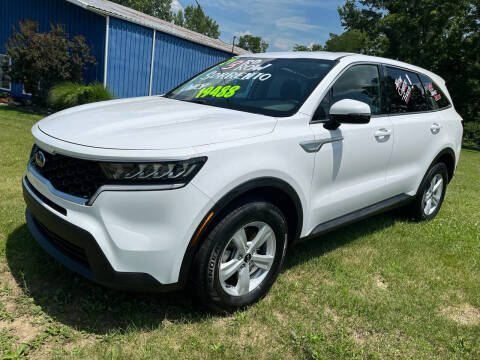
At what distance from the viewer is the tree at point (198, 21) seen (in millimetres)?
78875

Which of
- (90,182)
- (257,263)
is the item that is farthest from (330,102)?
(90,182)

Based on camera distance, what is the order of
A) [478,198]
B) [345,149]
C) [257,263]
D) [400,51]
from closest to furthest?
1. [257,263]
2. [345,149]
3. [478,198]
4. [400,51]

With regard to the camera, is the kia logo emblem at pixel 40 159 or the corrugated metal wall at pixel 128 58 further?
the corrugated metal wall at pixel 128 58

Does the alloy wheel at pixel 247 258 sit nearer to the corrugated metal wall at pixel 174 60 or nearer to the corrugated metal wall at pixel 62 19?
the corrugated metal wall at pixel 62 19

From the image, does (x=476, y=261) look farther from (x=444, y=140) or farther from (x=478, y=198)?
(x=478, y=198)

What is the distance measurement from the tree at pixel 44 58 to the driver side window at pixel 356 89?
37.8 ft

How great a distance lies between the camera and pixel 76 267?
7.53ft

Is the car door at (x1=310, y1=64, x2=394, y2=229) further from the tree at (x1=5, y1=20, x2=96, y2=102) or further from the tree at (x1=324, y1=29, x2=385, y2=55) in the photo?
the tree at (x1=324, y1=29, x2=385, y2=55)

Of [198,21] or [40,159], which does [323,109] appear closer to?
[40,159]

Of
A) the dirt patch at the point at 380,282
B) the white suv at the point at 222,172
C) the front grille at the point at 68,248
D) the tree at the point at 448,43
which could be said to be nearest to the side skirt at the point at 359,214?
the white suv at the point at 222,172

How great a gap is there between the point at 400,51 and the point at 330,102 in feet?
97.0

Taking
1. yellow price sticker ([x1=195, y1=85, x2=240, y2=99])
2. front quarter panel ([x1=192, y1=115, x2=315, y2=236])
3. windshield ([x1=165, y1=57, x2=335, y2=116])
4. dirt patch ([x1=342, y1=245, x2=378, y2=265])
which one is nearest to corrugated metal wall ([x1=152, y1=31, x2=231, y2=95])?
windshield ([x1=165, y1=57, x2=335, y2=116])

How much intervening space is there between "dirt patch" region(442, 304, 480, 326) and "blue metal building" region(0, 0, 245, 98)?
43.2 ft

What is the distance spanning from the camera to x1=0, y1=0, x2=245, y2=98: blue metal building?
44.9 ft
